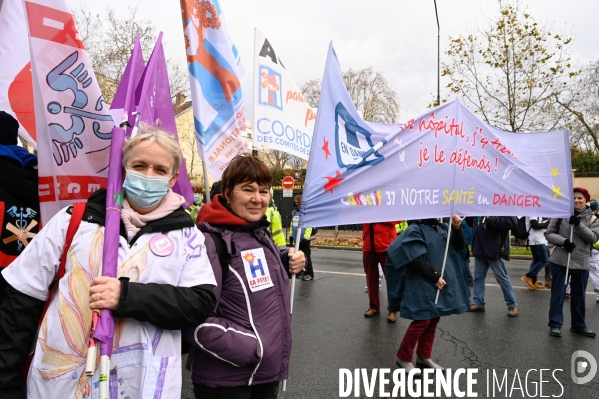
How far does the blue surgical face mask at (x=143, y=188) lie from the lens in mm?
1734

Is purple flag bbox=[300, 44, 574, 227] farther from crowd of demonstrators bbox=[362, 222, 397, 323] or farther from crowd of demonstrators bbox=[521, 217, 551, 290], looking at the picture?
crowd of demonstrators bbox=[521, 217, 551, 290]

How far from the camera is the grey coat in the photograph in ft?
18.1

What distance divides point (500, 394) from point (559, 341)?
74.6 inches

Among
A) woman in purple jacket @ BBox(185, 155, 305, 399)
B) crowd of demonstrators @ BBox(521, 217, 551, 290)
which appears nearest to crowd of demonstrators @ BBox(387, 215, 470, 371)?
woman in purple jacket @ BBox(185, 155, 305, 399)

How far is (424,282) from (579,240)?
2753mm

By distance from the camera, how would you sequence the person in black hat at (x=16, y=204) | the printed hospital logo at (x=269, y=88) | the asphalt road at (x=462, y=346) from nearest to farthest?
the person in black hat at (x=16, y=204), the asphalt road at (x=462, y=346), the printed hospital logo at (x=269, y=88)

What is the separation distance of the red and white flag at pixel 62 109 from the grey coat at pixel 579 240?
5471 mm

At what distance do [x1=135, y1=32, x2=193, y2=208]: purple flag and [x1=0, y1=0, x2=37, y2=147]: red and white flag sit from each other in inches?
35.2

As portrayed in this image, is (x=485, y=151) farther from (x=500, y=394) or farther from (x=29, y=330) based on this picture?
(x=29, y=330)

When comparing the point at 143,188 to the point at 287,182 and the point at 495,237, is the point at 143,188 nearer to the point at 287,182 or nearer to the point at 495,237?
the point at 495,237

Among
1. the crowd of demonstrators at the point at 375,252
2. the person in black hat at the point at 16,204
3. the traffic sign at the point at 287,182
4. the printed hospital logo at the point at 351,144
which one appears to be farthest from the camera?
the traffic sign at the point at 287,182

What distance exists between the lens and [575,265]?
5539mm

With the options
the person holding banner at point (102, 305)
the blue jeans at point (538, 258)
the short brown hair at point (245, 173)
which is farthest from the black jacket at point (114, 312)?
the blue jeans at point (538, 258)

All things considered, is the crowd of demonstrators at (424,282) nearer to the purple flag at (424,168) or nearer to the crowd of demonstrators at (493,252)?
the purple flag at (424,168)
